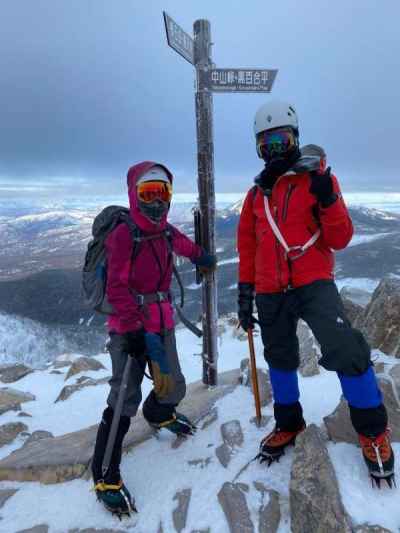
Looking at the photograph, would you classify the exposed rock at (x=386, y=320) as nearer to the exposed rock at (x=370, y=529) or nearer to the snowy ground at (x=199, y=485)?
the snowy ground at (x=199, y=485)

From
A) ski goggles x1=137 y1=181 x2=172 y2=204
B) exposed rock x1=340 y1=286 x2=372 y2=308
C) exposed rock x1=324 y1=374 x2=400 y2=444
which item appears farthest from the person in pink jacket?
exposed rock x1=340 y1=286 x2=372 y2=308

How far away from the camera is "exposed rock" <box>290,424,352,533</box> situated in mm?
3174

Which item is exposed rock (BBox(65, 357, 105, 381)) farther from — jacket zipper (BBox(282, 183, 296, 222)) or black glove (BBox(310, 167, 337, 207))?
black glove (BBox(310, 167, 337, 207))

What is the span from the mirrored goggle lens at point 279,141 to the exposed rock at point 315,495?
330 centimetres

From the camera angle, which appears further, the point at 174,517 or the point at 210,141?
the point at 210,141

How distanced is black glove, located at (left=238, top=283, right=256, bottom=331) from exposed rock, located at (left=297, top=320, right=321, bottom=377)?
3093mm

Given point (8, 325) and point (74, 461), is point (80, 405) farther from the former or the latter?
point (8, 325)

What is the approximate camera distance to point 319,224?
3.92 meters

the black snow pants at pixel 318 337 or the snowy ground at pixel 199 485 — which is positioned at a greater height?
the black snow pants at pixel 318 337

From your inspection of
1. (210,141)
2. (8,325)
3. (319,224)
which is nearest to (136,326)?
(319,224)

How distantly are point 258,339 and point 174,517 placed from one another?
9.58m

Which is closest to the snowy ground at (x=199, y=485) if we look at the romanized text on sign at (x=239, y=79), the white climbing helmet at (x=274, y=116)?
the white climbing helmet at (x=274, y=116)

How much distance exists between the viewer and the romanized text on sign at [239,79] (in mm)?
5246

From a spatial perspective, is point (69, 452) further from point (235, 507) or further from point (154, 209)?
point (154, 209)
